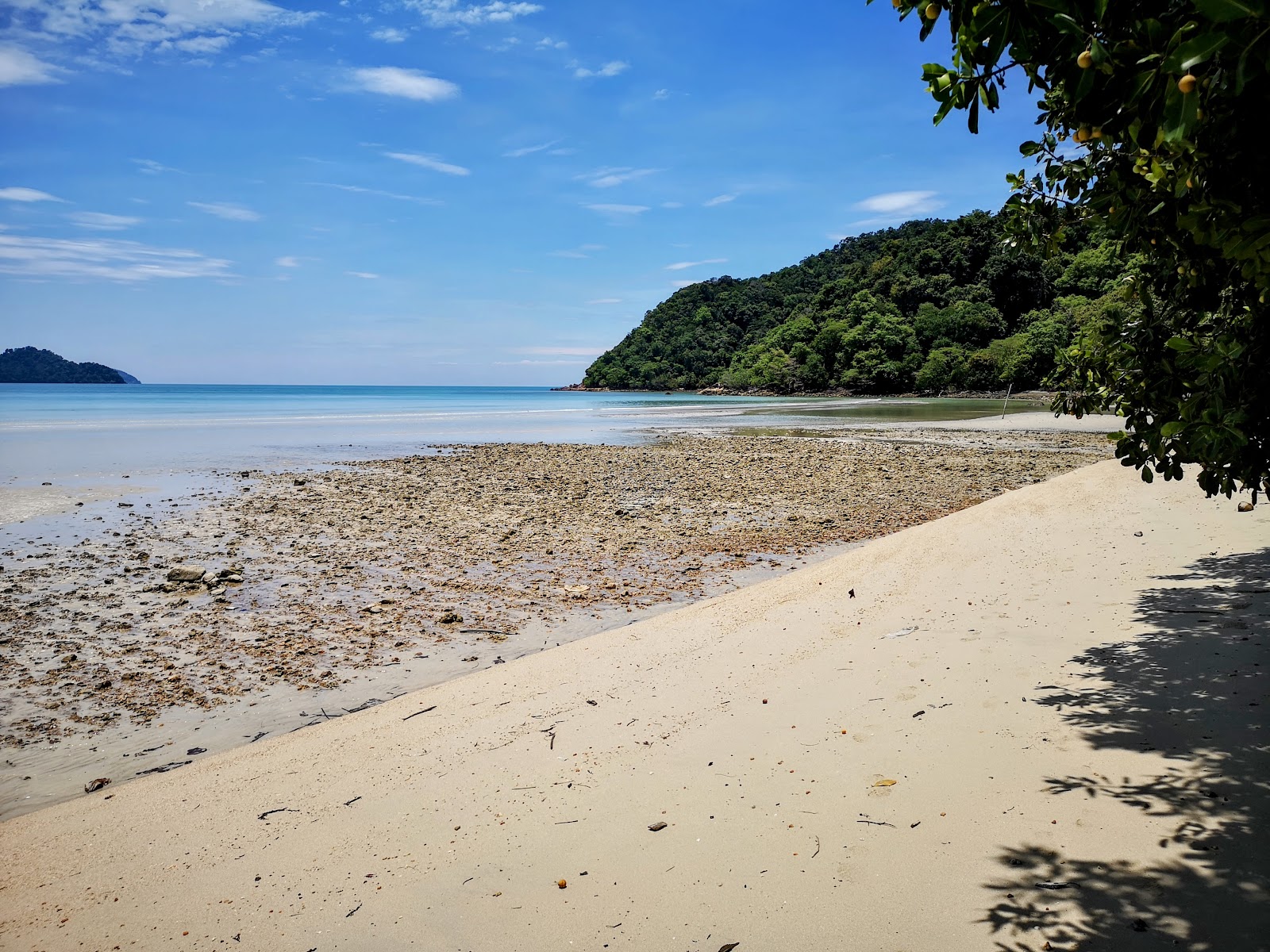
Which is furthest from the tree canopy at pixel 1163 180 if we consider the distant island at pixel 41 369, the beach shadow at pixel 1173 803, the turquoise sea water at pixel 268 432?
the distant island at pixel 41 369

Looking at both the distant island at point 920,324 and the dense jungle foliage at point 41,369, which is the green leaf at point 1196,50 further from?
the dense jungle foliage at point 41,369

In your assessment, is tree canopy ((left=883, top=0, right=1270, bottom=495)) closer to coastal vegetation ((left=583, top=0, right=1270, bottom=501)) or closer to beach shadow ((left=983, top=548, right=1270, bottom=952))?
coastal vegetation ((left=583, top=0, right=1270, bottom=501))

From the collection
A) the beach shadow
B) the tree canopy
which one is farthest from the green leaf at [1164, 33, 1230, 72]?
the beach shadow

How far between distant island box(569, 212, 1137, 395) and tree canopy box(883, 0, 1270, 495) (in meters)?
62.9

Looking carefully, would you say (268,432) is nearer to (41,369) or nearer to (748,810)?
(748,810)

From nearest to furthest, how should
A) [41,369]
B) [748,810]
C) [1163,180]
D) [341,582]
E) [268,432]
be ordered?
1. [1163,180]
2. [748,810]
3. [341,582]
4. [268,432]
5. [41,369]

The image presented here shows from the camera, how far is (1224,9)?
1678mm

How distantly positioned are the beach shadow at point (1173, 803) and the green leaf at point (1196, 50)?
101 inches

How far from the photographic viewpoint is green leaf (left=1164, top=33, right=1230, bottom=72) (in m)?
1.74

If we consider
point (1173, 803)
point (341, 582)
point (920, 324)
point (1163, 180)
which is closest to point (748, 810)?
point (1173, 803)

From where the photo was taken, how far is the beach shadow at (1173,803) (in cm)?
254

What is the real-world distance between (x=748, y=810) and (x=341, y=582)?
6.78 meters

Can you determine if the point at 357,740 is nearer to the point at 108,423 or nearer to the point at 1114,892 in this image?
the point at 1114,892

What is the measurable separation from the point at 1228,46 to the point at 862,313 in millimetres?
100103
